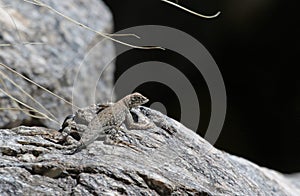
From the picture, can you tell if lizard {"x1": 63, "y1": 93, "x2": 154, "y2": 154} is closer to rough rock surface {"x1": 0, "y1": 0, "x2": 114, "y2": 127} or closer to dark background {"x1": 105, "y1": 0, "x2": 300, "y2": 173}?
rough rock surface {"x1": 0, "y1": 0, "x2": 114, "y2": 127}

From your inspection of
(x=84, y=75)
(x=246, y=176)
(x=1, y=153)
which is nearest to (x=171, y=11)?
(x=84, y=75)

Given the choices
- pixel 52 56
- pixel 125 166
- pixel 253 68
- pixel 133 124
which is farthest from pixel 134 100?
pixel 253 68

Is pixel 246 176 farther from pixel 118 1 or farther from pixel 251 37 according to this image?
pixel 118 1

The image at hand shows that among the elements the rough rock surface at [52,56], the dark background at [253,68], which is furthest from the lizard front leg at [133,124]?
the dark background at [253,68]

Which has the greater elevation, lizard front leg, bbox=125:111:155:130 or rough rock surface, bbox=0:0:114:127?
lizard front leg, bbox=125:111:155:130

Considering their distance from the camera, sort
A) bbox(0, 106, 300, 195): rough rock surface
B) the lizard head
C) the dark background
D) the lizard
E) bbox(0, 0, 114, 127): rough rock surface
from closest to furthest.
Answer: bbox(0, 106, 300, 195): rough rock surface → the lizard → the lizard head → bbox(0, 0, 114, 127): rough rock surface → the dark background

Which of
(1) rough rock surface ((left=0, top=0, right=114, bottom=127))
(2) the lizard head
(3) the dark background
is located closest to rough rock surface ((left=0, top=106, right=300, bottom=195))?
(2) the lizard head
